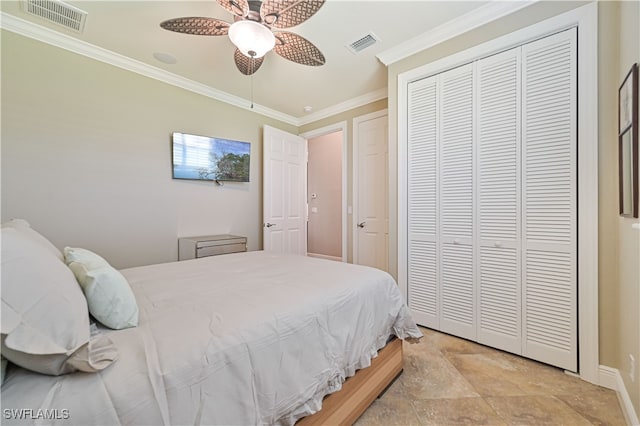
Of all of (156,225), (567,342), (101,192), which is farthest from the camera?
(156,225)

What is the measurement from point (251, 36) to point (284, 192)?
245 centimetres

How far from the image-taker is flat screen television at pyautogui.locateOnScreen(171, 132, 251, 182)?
3.04 m

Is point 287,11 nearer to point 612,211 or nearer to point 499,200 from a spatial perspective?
point 499,200

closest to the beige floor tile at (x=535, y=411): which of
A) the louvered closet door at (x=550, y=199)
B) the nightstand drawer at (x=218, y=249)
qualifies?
the louvered closet door at (x=550, y=199)

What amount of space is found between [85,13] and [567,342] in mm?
4482

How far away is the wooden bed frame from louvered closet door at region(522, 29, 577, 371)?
3.74 ft

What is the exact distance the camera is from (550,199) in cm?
186

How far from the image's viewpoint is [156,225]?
291 cm

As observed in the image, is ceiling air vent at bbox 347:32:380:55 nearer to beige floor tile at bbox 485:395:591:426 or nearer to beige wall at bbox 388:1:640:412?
beige wall at bbox 388:1:640:412

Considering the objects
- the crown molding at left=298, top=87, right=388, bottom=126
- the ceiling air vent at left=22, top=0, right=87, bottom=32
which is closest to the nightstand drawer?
the ceiling air vent at left=22, top=0, right=87, bottom=32

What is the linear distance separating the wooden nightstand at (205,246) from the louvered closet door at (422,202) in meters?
2.08

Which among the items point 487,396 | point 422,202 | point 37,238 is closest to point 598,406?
point 487,396

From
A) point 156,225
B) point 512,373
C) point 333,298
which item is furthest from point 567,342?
point 156,225

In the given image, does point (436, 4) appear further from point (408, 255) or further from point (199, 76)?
point (199, 76)
